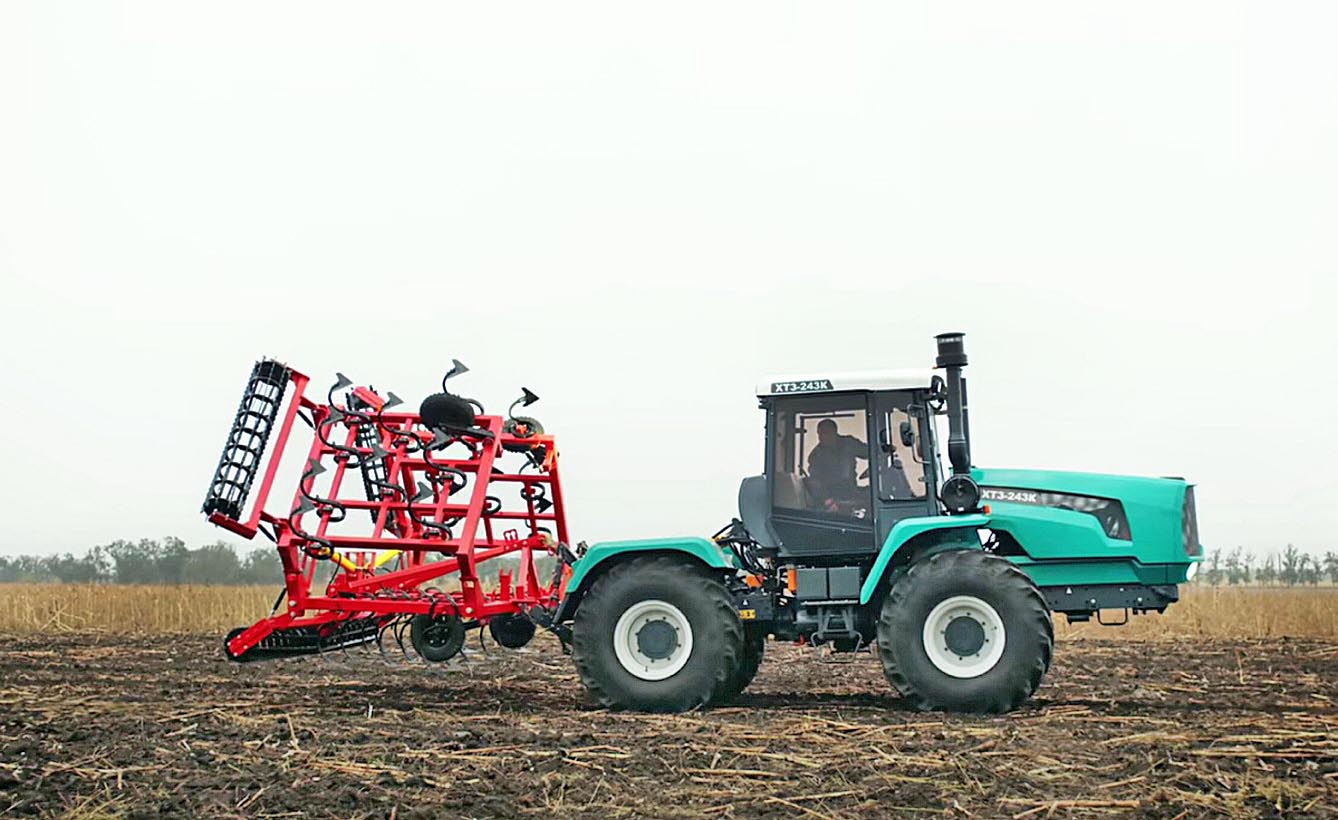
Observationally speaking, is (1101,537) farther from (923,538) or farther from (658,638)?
(658,638)

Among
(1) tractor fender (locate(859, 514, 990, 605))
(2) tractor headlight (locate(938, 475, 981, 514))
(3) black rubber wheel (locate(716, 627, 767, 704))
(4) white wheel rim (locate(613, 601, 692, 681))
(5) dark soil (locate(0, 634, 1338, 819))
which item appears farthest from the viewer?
(3) black rubber wheel (locate(716, 627, 767, 704))

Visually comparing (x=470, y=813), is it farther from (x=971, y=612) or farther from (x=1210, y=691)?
(x=1210, y=691)

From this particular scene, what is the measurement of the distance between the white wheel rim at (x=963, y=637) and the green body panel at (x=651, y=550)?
5.20 ft

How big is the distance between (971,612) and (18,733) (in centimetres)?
638

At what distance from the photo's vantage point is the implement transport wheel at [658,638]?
34.6 ft

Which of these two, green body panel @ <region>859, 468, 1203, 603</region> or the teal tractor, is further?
green body panel @ <region>859, 468, 1203, 603</region>

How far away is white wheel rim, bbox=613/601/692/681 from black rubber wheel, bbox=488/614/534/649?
68.6 inches

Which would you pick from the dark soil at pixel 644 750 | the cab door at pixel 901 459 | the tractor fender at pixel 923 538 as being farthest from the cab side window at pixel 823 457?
the dark soil at pixel 644 750

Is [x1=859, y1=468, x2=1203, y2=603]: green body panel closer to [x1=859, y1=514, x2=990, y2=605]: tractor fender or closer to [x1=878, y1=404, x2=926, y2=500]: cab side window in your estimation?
[x1=859, y1=514, x2=990, y2=605]: tractor fender

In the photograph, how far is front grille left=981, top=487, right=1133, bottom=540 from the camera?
10.9 metres

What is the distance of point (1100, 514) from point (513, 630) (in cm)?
492

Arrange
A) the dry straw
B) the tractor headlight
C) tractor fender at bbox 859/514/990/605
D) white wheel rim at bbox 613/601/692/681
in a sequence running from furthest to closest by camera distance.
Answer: the dry straw < white wheel rim at bbox 613/601/692/681 < the tractor headlight < tractor fender at bbox 859/514/990/605

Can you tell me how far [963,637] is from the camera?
10.2 meters

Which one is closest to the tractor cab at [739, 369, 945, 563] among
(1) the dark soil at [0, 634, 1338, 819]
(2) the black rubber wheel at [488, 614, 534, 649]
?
(1) the dark soil at [0, 634, 1338, 819]
